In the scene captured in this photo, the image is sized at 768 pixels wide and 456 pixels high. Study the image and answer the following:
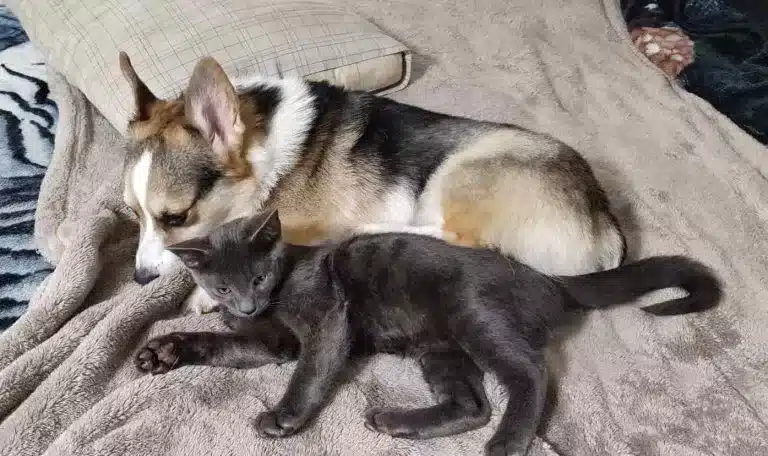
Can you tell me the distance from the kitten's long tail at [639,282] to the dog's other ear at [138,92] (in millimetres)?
1142

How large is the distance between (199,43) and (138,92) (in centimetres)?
46

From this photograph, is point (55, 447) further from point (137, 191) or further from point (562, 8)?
point (562, 8)

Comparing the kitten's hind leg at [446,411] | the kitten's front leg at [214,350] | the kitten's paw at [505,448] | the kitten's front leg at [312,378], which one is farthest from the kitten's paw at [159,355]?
the kitten's paw at [505,448]

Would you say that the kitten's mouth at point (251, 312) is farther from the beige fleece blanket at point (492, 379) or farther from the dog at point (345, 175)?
the dog at point (345, 175)

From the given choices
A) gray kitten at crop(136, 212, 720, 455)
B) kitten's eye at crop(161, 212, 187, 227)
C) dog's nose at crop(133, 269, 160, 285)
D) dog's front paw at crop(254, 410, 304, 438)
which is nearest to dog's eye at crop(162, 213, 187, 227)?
kitten's eye at crop(161, 212, 187, 227)

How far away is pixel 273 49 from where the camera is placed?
2.24 metres

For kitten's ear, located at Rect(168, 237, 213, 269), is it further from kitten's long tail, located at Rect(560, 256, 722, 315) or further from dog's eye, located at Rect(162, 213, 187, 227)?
kitten's long tail, located at Rect(560, 256, 722, 315)

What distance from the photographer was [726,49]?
2633mm

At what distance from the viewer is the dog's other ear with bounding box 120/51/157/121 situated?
1.76 meters

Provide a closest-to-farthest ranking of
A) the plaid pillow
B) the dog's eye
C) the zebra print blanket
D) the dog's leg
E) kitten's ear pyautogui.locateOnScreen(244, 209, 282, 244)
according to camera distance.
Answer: kitten's ear pyautogui.locateOnScreen(244, 209, 282, 244), the dog's eye, the dog's leg, the zebra print blanket, the plaid pillow

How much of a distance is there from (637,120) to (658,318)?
942 millimetres

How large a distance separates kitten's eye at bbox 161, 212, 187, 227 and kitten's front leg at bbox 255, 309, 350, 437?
1.52 feet

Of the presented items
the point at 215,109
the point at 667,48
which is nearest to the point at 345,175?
the point at 215,109

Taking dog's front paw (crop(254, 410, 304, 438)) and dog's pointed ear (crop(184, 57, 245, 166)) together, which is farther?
dog's pointed ear (crop(184, 57, 245, 166))
